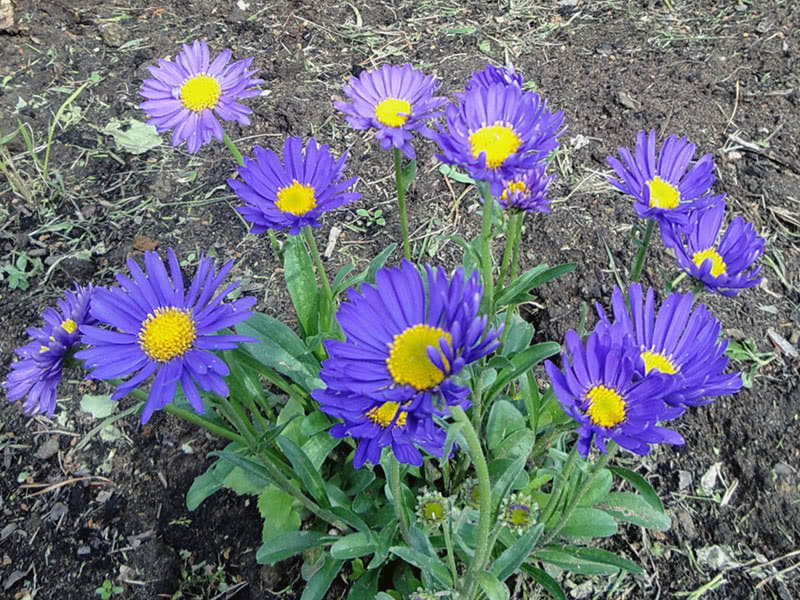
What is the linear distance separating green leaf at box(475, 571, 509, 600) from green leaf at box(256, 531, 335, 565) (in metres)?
0.52

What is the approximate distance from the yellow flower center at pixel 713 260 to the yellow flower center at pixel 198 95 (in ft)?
4.54

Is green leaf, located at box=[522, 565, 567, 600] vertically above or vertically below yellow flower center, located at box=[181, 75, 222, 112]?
below

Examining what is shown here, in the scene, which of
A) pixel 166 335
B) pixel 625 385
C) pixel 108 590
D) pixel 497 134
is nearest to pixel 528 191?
pixel 497 134

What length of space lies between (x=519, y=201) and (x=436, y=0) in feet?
8.54

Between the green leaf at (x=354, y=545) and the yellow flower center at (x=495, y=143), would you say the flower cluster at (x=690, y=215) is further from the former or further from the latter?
the green leaf at (x=354, y=545)

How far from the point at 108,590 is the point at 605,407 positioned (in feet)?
5.30

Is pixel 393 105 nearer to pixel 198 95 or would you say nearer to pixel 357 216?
pixel 198 95

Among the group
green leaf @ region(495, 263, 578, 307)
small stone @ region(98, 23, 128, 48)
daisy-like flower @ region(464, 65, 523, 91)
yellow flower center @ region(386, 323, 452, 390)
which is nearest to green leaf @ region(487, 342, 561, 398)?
green leaf @ region(495, 263, 578, 307)

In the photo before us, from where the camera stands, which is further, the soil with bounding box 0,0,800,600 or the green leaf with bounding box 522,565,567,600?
the soil with bounding box 0,0,800,600

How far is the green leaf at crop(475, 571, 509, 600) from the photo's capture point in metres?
1.39

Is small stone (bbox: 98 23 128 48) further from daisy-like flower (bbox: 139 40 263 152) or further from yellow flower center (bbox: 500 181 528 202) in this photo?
yellow flower center (bbox: 500 181 528 202)

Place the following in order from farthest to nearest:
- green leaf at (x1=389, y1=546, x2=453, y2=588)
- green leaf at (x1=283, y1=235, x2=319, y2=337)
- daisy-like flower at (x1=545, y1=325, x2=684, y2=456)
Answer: green leaf at (x1=283, y1=235, x2=319, y2=337) → green leaf at (x1=389, y1=546, x2=453, y2=588) → daisy-like flower at (x1=545, y1=325, x2=684, y2=456)

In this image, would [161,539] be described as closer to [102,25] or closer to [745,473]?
[745,473]

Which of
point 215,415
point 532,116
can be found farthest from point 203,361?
point 532,116
